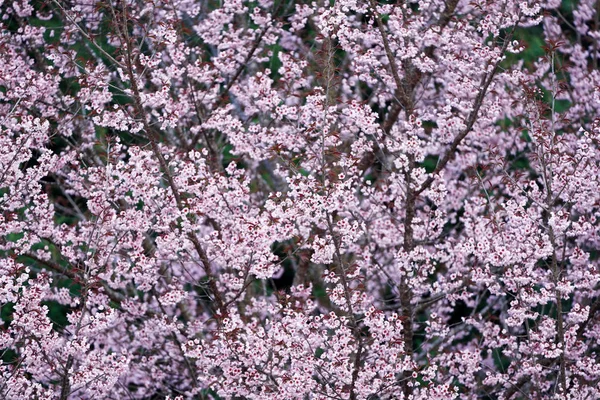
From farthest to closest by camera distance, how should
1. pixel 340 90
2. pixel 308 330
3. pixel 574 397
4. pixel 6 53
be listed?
pixel 340 90
pixel 6 53
pixel 574 397
pixel 308 330

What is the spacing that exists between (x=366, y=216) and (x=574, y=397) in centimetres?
286

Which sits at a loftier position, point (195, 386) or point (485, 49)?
point (485, 49)

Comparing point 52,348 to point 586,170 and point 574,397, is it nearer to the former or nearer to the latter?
point 574,397

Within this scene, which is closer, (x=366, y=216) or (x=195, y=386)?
(x=195, y=386)

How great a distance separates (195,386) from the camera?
8.02 meters

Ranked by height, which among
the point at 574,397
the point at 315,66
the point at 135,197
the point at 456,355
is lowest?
the point at 574,397

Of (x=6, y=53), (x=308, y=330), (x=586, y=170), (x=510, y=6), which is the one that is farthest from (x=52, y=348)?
(x=510, y=6)

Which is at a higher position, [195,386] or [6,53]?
[6,53]

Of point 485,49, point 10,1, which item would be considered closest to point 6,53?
point 10,1

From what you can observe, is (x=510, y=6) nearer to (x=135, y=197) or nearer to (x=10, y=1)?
(x=135, y=197)

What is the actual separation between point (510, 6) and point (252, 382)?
4632 millimetres

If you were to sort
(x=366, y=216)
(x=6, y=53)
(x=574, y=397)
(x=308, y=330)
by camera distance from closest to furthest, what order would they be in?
(x=308, y=330) → (x=574, y=397) → (x=6, y=53) → (x=366, y=216)

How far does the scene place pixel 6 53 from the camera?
7898 millimetres

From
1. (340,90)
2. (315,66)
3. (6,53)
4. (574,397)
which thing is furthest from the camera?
(340,90)
